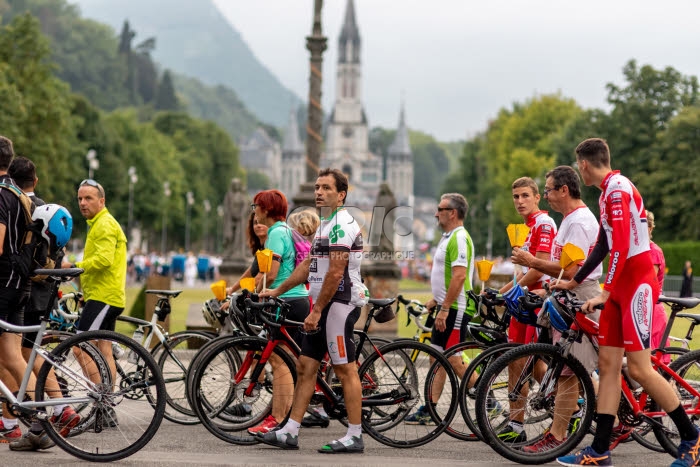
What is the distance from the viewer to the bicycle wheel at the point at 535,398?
7.30m

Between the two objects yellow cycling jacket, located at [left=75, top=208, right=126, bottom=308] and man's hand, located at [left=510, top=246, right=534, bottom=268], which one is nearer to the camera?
man's hand, located at [left=510, top=246, right=534, bottom=268]

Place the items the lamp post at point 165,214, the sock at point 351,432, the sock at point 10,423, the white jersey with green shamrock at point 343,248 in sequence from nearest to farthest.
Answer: the white jersey with green shamrock at point 343,248, the sock at point 351,432, the sock at point 10,423, the lamp post at point 165,214

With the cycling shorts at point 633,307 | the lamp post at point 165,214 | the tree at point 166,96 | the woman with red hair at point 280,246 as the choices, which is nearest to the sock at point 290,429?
the woman with red hair at point 280,246

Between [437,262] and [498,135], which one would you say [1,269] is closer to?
[437,262]

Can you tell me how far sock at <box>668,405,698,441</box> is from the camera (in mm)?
6969

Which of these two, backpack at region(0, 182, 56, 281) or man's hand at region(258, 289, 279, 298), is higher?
backpack at region(0, 182, 56, 281)

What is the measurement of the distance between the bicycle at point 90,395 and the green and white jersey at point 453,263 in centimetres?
277

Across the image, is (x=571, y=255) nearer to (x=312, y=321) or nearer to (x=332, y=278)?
(x=332, y=278)

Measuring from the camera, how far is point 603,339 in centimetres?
713

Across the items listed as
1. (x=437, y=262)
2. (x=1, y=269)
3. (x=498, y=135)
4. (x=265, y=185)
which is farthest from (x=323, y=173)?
(x=265, y=185)

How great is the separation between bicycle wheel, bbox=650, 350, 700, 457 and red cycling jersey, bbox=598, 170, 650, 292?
953 millimetres

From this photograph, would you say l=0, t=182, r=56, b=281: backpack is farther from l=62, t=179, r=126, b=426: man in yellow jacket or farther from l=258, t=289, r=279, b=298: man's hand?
l=258, t=289, r=279, b=298: man's hand

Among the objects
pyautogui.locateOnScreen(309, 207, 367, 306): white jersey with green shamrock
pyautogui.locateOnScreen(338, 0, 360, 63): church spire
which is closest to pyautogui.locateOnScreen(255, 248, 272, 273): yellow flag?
pyautogui.locateOnScreen(309, 207, 367, 306): white jersey with green shamrock

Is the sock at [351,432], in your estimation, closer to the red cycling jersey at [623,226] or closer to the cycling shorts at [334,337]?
the cycling shorts at [334,337]
